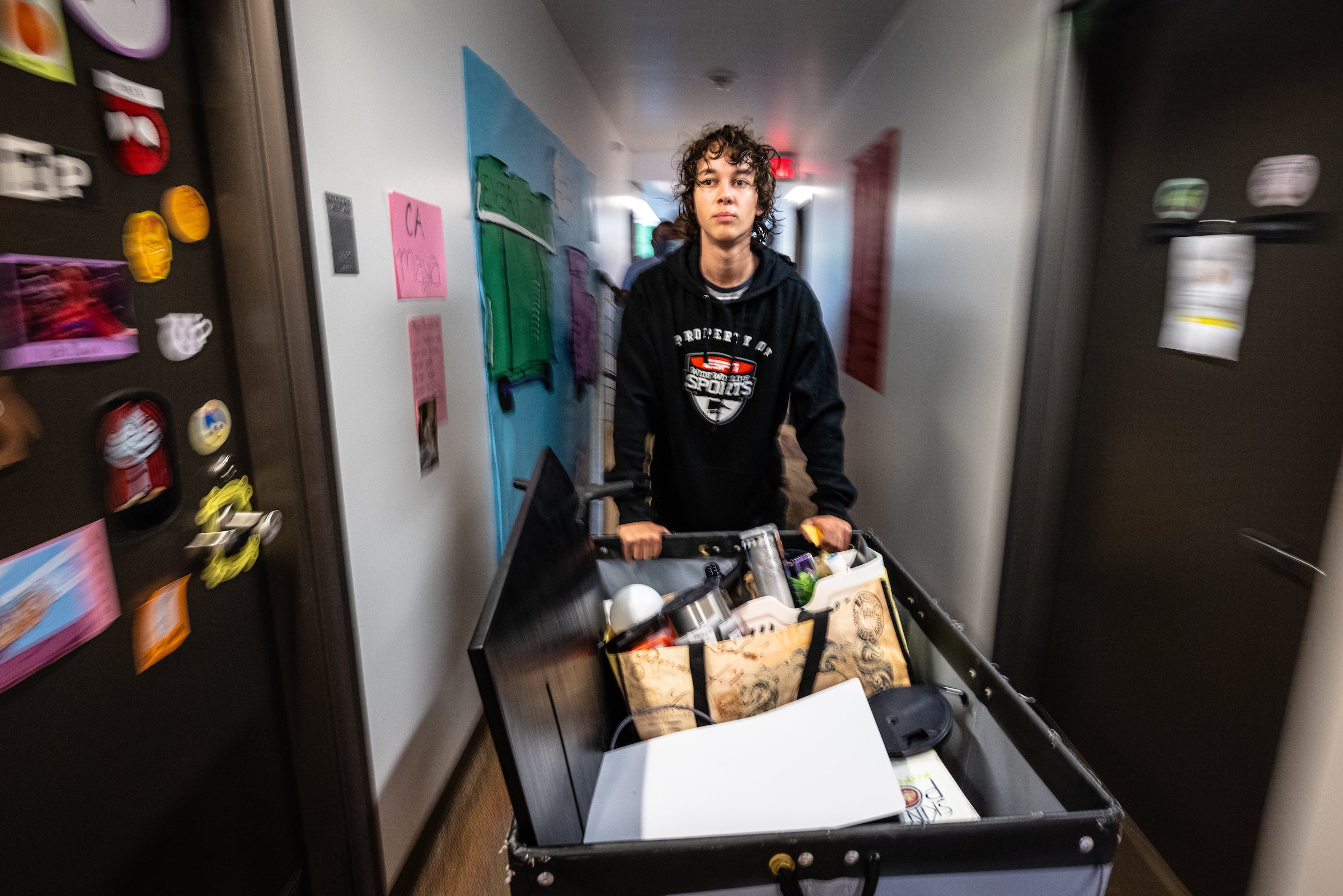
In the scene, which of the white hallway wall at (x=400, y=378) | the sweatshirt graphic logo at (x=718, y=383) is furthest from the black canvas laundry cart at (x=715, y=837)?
A: the sweatshirt graphic logo at (x=718, y=383)

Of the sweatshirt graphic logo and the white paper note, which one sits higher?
the white paper note

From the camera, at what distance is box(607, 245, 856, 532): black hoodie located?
1.70 metres

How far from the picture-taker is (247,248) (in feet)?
3.27

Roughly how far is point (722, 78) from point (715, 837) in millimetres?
3876

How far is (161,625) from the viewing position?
92cm

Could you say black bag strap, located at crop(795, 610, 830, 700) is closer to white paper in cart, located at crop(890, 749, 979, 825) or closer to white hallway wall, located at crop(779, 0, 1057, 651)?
white paper in cart, located at crop(890, 749, 979, 825)

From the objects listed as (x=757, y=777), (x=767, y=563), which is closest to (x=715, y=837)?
(x=757, y=777)

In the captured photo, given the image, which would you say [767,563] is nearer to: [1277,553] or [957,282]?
[1277,553]

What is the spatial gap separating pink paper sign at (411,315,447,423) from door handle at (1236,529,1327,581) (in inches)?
64.9

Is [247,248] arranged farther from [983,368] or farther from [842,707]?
[983,368]

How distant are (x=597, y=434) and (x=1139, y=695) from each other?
275cm

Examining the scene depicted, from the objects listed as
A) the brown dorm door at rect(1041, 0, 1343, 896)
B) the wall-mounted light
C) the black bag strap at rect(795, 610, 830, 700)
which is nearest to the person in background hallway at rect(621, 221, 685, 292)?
the wall-mounted light

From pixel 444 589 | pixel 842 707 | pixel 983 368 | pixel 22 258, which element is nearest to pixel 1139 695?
pixel 983 368

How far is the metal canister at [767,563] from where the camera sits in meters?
1.14
